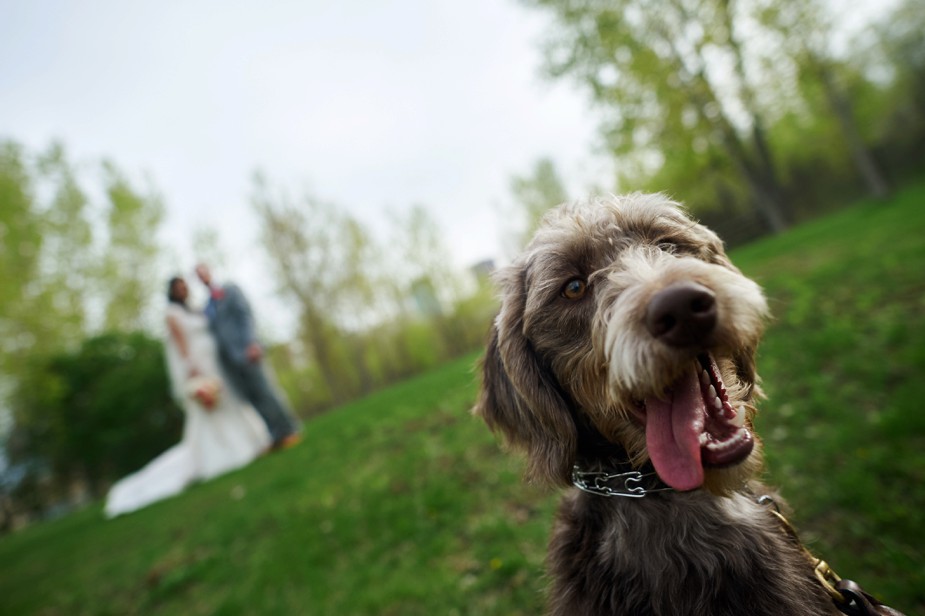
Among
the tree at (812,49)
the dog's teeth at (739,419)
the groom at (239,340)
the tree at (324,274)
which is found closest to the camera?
the dog's teeth at (739,419)

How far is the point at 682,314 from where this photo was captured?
1.69 meters

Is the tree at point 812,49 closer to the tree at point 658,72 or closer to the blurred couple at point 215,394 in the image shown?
the tree at point 658,72

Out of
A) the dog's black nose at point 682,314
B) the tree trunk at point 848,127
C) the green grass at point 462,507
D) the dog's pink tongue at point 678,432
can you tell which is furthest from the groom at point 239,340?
the tree trunk at point 848,127

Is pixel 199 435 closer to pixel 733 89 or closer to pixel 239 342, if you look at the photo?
pixel 239 342

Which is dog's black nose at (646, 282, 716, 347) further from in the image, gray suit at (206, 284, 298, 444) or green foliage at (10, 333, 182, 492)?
green foliage at (10, 333, 182, 492)

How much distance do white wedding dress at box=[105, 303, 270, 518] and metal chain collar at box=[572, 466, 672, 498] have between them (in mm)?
9574

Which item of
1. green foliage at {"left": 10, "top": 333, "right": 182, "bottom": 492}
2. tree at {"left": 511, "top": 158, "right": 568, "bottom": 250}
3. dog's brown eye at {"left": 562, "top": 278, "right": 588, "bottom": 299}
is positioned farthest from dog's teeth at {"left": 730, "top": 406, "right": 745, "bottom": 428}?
tree at {"left": 511, "top": 158, "right": 568, "bottom": 250}

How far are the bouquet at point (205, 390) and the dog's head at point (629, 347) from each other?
8.87 meters

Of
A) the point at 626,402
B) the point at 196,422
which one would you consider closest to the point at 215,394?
the point at 196,422

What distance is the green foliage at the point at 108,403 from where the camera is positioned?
54.5ft

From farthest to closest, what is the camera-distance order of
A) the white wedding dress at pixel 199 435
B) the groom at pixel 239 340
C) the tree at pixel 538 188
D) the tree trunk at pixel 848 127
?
the tree at pixel 538 188 < the tree trunk at pixel 848 127 < the white wedding dress at pixel 199 435 < the groom at pixel 239 340

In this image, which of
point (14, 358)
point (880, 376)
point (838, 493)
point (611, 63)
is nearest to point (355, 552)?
point (838, 493)

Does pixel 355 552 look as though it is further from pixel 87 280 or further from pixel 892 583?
pixel 87 280

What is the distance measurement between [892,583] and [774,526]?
1.25m
